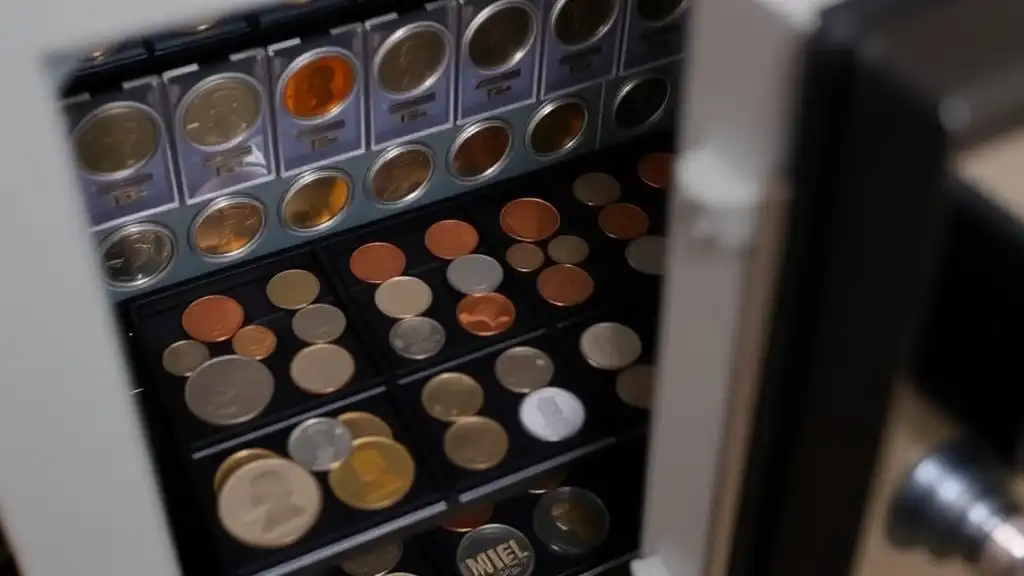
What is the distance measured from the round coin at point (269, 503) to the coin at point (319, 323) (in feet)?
0.26

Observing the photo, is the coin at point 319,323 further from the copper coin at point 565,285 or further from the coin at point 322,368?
the copper coin at point 565,285

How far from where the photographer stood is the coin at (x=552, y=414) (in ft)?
2.17

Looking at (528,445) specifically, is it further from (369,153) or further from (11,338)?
(11,338)

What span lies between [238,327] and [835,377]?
0.38 m

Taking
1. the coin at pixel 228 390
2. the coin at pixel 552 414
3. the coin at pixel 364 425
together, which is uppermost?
the coin at pixel 228 390

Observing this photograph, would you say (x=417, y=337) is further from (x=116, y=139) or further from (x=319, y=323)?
(x=116, y=139)

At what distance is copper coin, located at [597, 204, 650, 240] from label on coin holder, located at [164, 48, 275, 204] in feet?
0.68

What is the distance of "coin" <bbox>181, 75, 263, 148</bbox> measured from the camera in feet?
A: 1.98

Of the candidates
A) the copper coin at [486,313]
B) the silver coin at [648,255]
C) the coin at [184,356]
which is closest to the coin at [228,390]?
the coin at [184,356]

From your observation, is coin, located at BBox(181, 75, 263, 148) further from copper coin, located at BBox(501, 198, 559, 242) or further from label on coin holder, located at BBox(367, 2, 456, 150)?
copper coin, located at BBox(501, 198, 559, 242)

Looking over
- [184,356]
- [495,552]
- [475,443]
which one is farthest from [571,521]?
[184,356]

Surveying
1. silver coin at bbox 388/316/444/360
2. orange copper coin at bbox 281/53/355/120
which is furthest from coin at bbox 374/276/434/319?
orange copper coin at bbox 281/53/355/120

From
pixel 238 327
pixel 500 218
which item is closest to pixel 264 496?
pixel 238 327

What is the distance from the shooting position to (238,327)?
0.68m
